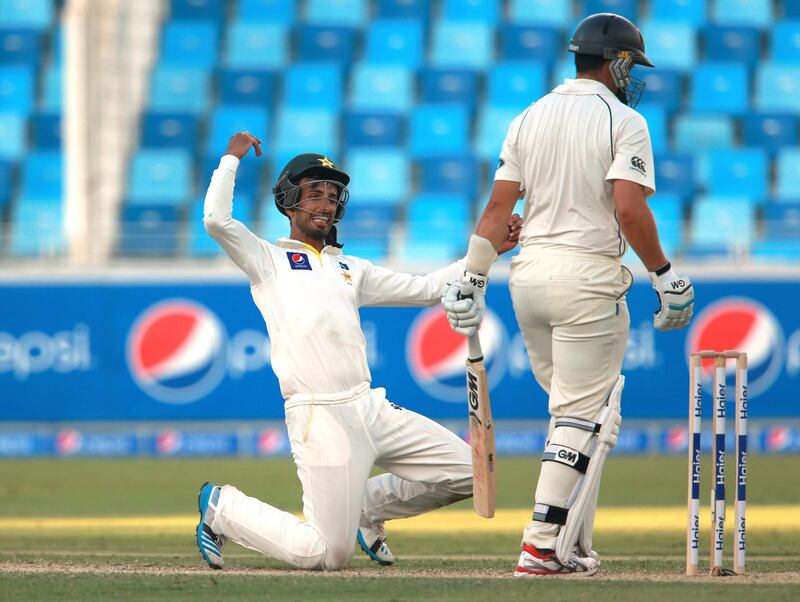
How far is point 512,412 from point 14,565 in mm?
8007

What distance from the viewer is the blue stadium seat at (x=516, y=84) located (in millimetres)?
16250

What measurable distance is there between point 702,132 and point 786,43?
1.77 metres

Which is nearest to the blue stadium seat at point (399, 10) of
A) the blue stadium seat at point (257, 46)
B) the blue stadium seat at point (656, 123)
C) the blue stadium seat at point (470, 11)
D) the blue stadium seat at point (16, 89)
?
the blue stadium seat at point (470, 11)

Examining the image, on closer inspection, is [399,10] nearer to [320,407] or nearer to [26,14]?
[26,14]

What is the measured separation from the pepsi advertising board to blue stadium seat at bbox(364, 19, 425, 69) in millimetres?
5077

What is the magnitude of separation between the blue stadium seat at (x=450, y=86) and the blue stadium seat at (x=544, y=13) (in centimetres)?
126

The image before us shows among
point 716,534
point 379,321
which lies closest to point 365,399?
point 716,534

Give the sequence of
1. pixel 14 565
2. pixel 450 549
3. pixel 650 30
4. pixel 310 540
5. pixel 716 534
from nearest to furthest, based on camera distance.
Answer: pixel 716 534 < pixel 310 540 < pixel 14 565 < pixel 450 549 < pixel 650 30

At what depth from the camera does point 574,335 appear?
16.6 feet

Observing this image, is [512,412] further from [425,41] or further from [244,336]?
[425,41]

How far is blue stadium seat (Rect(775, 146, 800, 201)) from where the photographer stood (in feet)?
50.0

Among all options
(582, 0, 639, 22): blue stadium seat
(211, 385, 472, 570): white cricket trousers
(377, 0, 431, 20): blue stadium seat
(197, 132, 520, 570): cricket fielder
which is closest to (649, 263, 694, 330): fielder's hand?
(197, 132, 520, 570): cricket fielder

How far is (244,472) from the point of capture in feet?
38.3

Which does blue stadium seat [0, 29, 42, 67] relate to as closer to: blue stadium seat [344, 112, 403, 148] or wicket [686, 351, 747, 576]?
blue stadium seat [344, 112, 403, 148]
